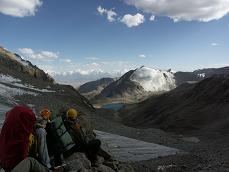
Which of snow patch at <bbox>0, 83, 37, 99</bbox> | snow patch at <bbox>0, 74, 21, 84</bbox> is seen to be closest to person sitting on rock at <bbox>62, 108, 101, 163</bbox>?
snow patch at <bbox>0, 83, 37, 99</bbox>

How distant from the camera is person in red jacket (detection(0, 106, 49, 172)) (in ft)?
20.5

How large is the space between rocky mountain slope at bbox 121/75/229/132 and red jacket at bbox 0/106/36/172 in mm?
41981

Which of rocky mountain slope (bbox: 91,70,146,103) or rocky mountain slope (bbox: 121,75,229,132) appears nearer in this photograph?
rocky mountain slope (bbox: 121,75,229,132)

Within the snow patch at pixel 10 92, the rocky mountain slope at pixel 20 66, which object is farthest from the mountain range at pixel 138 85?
the snow patch at pixel 10 92

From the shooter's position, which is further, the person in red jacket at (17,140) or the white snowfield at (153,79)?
the white snowfield at (153,79)

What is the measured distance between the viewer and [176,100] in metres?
78.0

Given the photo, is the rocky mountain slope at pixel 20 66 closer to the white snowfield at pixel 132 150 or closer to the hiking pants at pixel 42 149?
the white snowfield at pixel 132 150

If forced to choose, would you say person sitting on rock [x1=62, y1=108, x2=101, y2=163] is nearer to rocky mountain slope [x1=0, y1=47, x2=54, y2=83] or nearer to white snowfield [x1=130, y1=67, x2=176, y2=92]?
rocky mountain slope [x1=0, y1=47, x2=54, y2=83]

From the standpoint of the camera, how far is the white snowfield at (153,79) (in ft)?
545

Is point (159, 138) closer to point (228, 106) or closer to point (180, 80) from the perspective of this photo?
point (228, 106)

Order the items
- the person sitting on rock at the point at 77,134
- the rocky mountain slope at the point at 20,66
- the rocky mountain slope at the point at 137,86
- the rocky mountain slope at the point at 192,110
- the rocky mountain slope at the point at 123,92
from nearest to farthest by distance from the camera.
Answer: the person sitting on rock at the point at 77,134 < the rocky mountain slope at the point at 192,110 < the rocky mountain slope at the point at 20,66 < the rocky mountain slope at the point at 123,92 < the rocky mountain slope at the point at 137,86

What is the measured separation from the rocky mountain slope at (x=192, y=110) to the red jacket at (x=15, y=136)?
138 feet

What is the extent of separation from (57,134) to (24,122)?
2570 millimetres

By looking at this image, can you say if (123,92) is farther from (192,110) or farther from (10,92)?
(10,92)
